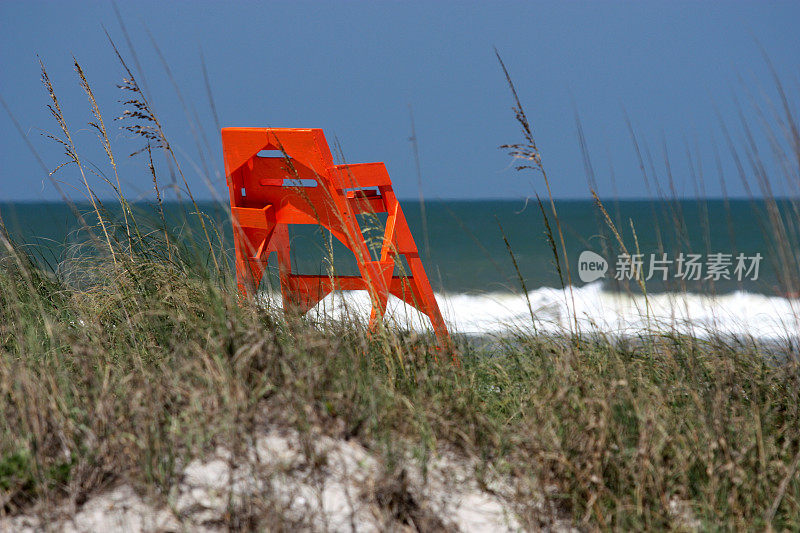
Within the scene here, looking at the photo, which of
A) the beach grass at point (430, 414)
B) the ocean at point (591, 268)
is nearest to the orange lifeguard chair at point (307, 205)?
the ocean at point (591, 268)

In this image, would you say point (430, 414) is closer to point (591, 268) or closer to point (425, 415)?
point (425, 415)

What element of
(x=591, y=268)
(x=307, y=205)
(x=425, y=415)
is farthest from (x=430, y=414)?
(x=591, y=268)

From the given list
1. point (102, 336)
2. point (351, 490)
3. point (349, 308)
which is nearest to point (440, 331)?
point (349, 308)

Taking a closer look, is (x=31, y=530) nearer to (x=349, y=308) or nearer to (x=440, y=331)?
(x=349, y=308)

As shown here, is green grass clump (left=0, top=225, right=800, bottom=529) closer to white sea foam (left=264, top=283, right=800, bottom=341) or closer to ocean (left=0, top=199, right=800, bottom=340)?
white sea foam (left=264, top=283, right=800, bottom=341)

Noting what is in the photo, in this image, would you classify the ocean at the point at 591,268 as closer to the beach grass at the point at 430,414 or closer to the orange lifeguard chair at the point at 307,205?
the orange lifeguard chair at the point at 307,205
